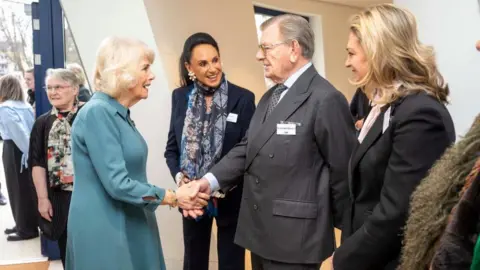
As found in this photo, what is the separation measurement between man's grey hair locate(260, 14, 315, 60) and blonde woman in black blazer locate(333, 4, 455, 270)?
0.44 m

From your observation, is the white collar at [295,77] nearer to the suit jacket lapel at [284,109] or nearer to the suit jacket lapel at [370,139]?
the suit jacket lapel at [284,109]

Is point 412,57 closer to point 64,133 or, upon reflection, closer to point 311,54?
point 311,54

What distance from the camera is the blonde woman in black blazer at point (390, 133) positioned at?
125cm

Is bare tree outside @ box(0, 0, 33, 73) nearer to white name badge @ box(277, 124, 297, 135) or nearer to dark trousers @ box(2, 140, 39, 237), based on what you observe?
dark trousers @ box(2, 140, 39, 237)

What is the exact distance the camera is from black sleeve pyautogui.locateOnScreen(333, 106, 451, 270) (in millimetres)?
1237

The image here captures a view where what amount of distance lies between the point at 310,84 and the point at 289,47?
0.18 meters

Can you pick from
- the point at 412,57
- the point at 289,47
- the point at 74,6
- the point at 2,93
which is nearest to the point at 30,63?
the point at 2,93

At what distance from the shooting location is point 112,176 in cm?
172

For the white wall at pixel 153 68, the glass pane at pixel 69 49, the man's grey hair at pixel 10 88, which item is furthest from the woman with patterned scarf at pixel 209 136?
the man's grey hair at pixel 10 88

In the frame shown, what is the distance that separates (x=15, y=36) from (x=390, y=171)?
4.58m

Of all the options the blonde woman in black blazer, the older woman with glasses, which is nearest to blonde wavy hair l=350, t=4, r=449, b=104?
the blonde woman in black blazer

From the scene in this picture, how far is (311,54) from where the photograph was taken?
6.44 ft

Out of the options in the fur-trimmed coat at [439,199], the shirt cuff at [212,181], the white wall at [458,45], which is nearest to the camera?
the fur-trimmed coat at [439,199]

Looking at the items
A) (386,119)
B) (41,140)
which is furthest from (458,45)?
(41,140)
